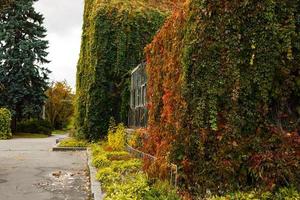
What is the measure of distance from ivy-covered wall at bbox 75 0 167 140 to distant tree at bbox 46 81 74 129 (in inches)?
1055

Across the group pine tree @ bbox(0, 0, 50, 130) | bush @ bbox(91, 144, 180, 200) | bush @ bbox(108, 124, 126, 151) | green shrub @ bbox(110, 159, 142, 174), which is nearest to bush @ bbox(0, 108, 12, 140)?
pine tree @ bbox(0, 0, 50, 130)

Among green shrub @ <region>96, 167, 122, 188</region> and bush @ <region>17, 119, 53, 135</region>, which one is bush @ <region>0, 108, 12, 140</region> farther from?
green shrub @ <region>96, 167, 122, 188</region>

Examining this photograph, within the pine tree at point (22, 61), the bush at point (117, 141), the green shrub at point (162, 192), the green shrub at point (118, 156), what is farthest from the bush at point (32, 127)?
the green shrub at point (162, 192)

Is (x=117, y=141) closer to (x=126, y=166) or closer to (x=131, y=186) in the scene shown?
(x=126, y=166)

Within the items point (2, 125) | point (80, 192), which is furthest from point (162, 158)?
point (2, 125)

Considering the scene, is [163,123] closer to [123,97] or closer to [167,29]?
[167,29]

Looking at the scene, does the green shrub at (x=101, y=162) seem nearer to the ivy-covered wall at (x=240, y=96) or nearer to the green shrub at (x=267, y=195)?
the ivy-covered wall at (x=240, y=96)

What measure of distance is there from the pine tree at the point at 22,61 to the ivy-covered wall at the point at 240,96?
32615 mm

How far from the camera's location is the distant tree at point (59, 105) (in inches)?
1930

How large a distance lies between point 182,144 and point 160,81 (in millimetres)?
2542

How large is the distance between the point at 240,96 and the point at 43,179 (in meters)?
5.65

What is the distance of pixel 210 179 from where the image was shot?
25.6 feet

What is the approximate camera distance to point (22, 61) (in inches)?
1571

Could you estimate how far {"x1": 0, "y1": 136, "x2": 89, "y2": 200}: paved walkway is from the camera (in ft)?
30.7
